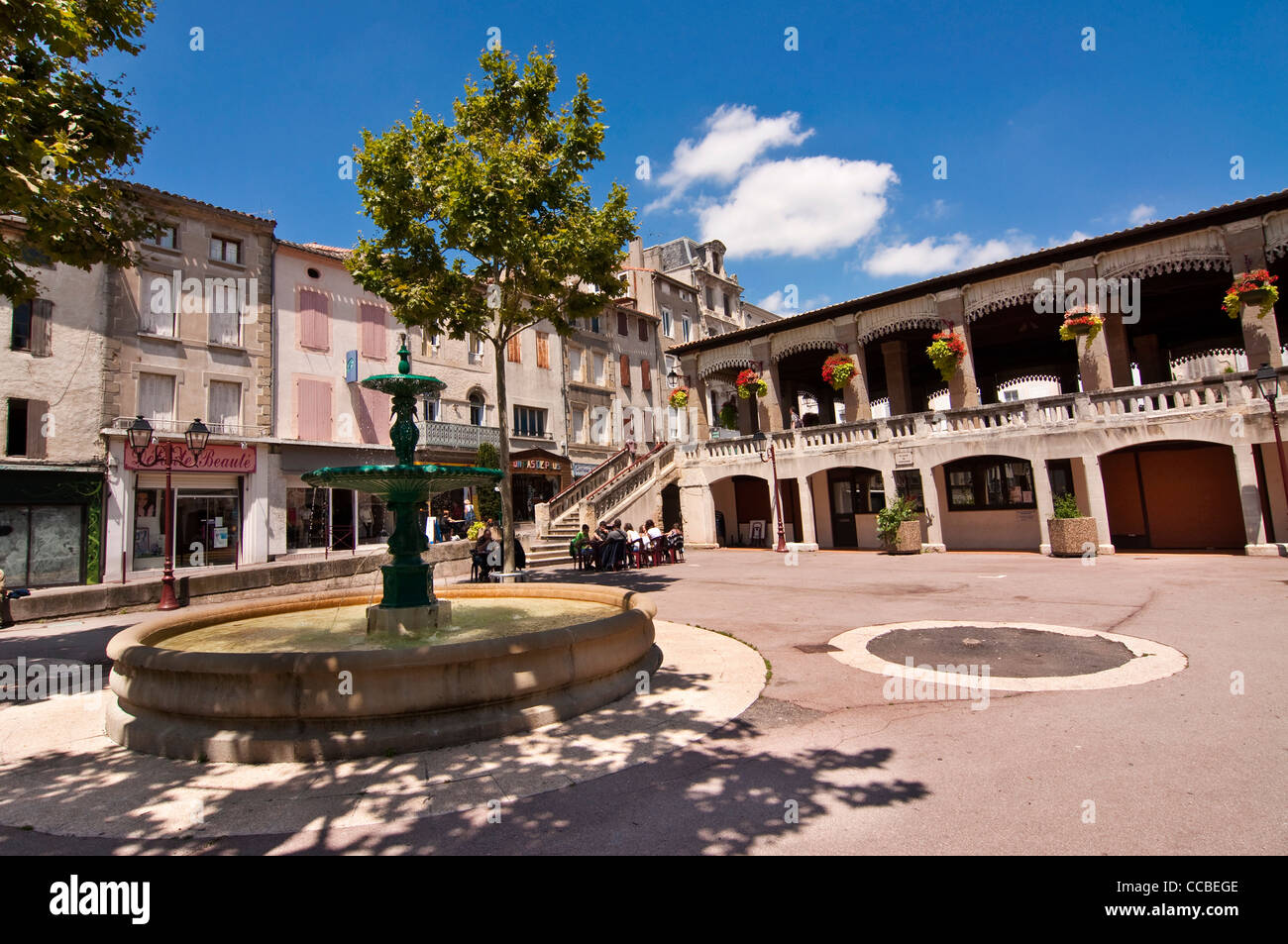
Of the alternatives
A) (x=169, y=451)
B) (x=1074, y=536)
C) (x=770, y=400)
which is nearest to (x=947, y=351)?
(x=1074, y=536)

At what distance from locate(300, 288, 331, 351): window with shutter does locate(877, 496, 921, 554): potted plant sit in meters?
22.7

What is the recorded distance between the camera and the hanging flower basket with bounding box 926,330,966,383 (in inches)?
718

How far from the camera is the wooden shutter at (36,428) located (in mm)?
18906

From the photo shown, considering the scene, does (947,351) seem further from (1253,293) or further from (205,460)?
(205,460)

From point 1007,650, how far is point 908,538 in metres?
12.0

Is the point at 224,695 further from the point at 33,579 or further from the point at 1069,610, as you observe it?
the point at 33,579

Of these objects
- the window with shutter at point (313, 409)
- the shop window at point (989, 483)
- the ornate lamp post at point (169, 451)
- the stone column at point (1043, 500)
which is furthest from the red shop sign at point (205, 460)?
the stone column at point (1043, 500)

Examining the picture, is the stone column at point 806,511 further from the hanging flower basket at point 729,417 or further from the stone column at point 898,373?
the hanging flower basket at point 729,417

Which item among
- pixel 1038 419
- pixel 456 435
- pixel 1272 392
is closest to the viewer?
pixel 1272 392

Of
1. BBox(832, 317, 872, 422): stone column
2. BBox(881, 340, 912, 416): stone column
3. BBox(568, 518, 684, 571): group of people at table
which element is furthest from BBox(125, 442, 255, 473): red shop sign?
BBox(881, 340, 912, 416): stone column

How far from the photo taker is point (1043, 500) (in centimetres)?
1622

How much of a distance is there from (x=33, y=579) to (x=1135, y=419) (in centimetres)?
3137

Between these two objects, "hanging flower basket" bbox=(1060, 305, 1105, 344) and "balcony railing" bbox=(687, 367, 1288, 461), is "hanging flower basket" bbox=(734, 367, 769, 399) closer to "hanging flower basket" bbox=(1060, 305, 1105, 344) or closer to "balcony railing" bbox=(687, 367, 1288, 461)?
"balcony railing" bbox=(687, 367, 1288, 461)
